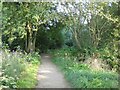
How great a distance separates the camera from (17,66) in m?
2.55

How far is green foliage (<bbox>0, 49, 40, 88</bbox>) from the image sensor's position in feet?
7.62

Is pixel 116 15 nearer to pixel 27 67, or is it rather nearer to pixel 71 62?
pixel 71 62

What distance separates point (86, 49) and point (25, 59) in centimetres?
64

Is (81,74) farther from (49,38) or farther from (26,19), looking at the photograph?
(26,19)

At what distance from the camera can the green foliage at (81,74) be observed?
2.35m

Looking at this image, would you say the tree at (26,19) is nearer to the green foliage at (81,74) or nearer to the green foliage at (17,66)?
the green foliage at (17,66)

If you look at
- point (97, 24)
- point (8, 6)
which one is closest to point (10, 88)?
point (8, 6)

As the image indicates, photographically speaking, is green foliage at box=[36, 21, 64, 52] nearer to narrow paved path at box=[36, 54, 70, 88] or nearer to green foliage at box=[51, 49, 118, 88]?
green foliage at box=[51, 49, 118, 88]

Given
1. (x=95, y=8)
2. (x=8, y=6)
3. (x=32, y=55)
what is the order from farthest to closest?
(x=95, y=8)
(x=32, y=55)
(x=8, y=6)

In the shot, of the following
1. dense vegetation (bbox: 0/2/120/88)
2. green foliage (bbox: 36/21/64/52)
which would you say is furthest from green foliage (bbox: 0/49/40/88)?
green foliage (bbox: 36/21/64/52)

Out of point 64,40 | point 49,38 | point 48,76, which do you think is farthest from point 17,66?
point 64,40

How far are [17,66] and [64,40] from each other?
2.01 ft

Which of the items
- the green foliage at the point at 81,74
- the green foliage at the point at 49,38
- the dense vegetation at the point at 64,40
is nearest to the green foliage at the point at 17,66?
the dense vegetation at the point at 64,40

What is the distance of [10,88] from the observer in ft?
7.26
